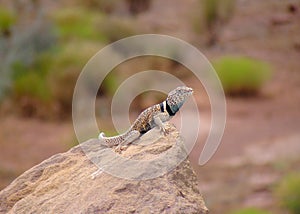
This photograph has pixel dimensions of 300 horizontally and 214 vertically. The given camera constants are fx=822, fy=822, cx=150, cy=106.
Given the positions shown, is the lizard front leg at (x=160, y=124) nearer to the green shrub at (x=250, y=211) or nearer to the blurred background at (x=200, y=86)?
the blurred background at (x=200, y=86)

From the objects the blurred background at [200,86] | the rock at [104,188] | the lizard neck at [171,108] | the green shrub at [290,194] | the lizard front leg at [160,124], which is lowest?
the rock at [104,188]

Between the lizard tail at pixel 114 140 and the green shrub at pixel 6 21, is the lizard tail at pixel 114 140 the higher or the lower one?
the lower one

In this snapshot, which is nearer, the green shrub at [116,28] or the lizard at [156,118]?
the lizard at [156,118]

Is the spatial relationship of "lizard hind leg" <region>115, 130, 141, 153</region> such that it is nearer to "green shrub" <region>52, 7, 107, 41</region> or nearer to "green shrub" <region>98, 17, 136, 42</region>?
"green shrub" <region>52, 7, 107, 41</region>

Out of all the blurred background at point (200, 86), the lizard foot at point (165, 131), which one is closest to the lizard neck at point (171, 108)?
the lizard foot at point (165, 131)

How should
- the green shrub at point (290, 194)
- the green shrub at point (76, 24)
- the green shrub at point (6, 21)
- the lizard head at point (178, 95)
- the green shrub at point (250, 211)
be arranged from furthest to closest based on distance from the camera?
the green shrub at point (76, 24) < the green shrub at point (6, 21) < the green shrub at point (290, 194) < the green shrub at point (250, 211) < the lizard head at point (178, 95)

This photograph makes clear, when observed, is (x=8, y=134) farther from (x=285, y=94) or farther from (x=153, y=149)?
(x=153, y=149)

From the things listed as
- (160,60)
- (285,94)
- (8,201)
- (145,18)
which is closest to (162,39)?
(160,60)
